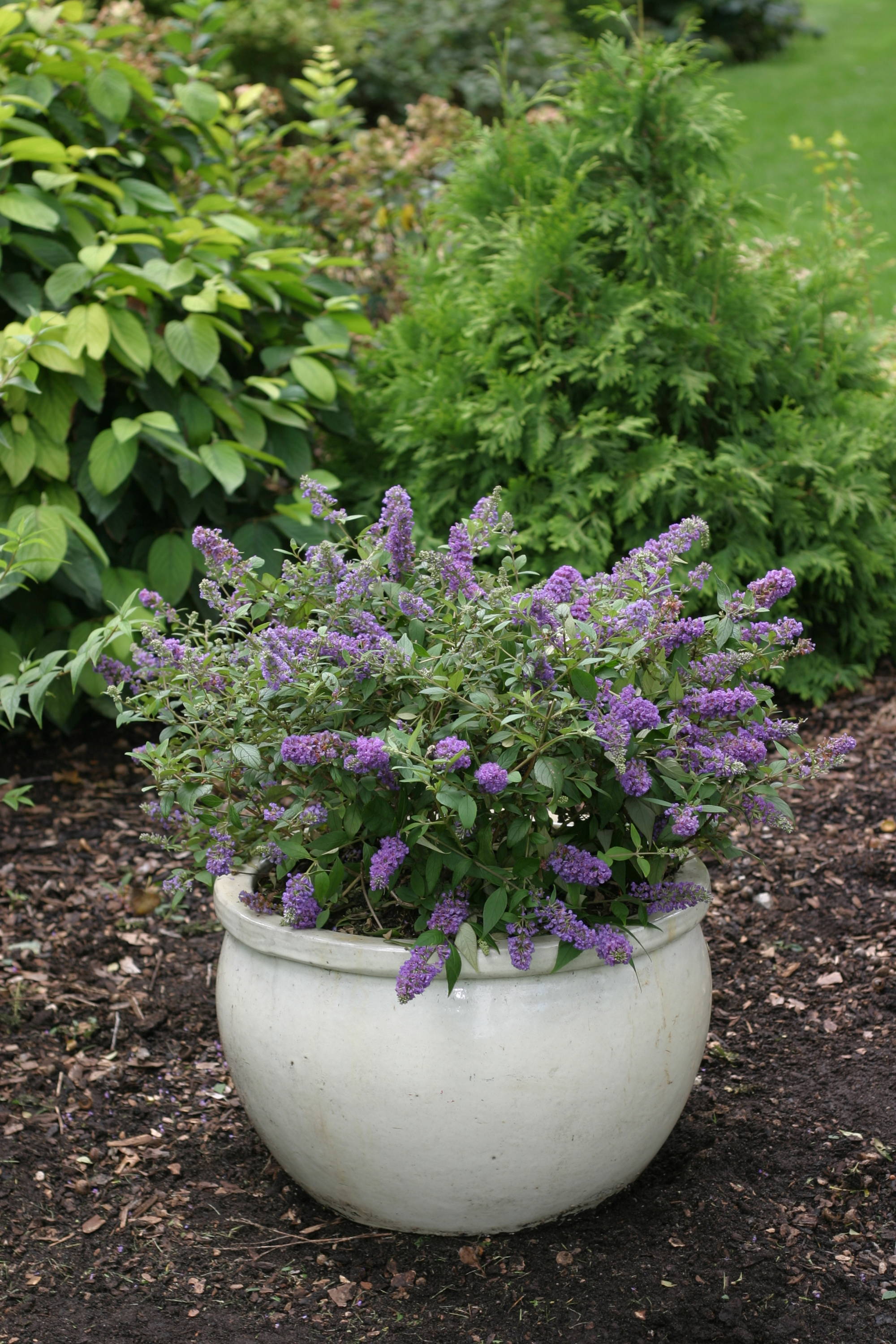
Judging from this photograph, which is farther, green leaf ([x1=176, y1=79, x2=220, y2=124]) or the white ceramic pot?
green leaf ([x1=176, y1=79, x2=220, y2=124])

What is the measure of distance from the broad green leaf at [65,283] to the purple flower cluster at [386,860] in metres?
2.37

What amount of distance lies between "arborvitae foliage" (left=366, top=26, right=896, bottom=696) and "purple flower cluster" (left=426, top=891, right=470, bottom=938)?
206 cm

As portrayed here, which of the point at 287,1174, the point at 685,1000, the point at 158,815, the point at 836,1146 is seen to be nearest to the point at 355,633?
the point at 158,815

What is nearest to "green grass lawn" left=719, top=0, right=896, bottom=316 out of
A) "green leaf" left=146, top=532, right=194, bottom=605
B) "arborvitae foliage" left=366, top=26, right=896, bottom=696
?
"arborvitae foliage" left=366, top=26, right=896, bottom=696

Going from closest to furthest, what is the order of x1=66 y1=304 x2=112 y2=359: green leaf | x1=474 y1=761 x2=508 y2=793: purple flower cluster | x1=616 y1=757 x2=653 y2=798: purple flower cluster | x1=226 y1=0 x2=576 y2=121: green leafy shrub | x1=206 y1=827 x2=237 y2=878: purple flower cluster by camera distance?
x1=474 y1=761 x2=508 y2=793: purple flower cluster < x1=616 y1=757 x2=653 y2=798: purple flower cluster < x1=206 y1=827 x2=237 y2=878: purple flower cluster < x1=66 y1=304 x2=112 y2=359: green leaf < x1=226 y1=0 x2=576 y2=121: green leafy shrub

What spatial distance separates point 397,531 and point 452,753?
1.71ft

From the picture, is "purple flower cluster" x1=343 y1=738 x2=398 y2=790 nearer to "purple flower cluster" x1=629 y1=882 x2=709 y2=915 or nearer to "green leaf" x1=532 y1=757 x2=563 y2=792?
"green leaf" x1=532 y1=757 x2=563 y2=792

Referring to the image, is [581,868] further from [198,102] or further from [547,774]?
[198,102]

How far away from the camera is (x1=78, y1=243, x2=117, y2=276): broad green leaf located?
3627 millimetres

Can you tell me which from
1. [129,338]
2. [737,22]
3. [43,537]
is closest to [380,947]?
[43,537]

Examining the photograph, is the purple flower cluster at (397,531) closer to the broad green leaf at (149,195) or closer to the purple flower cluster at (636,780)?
the purple flower cluster at (636,780)

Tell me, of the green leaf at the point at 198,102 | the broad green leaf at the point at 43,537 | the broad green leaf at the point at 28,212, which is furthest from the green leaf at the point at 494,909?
the green leaf at the point at 198,102

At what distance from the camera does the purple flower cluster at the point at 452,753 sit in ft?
5.88

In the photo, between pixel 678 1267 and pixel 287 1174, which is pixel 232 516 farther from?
pixel 678 1267
